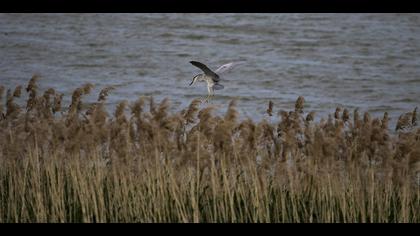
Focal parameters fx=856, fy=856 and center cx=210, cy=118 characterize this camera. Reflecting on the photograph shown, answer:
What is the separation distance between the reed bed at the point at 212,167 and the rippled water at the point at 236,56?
14.9ft

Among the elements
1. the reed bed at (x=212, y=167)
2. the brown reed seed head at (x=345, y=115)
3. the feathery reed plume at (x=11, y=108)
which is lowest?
the reed bed at (x=212, y=167)

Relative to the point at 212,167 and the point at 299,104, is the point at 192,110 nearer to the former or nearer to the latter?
the point at 212,167

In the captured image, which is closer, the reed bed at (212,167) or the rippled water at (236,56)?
the reed bed at (212,167)

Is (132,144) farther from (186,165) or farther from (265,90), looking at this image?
(265,90)

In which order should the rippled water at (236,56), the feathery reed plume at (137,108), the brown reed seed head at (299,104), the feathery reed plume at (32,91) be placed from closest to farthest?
the feathery reed plume at (137,108) → the brown reed seed head at (299,104) → the feathery reed plume at (32,91) → the rippled water at (236,56)

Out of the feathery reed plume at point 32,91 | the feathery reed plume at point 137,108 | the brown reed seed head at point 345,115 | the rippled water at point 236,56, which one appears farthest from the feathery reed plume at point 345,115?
the rippled water at point 236,56

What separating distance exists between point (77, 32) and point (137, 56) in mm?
1535

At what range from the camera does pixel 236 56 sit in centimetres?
1358

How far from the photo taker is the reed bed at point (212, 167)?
5.88 metres

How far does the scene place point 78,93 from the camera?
625cm

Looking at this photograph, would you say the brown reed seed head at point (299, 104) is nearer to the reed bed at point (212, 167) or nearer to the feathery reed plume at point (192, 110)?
the reed bed at point (212, 167)

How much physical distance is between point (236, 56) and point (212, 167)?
25.8ft

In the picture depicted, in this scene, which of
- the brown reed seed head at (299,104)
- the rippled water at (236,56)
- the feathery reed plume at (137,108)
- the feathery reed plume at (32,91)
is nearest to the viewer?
the feathery reed plume at (137,108)

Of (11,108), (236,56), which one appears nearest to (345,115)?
(11,108)
